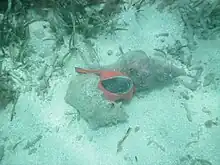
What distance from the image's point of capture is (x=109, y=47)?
3668 mm

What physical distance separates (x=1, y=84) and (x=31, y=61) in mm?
429

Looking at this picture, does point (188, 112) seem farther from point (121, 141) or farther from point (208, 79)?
point (121, 141)

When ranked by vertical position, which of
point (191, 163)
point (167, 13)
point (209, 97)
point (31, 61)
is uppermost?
point (167, 13)

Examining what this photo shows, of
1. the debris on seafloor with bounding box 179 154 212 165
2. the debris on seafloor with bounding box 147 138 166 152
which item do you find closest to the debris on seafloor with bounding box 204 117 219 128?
the debris on seafloor with bounding box 179 154 212 165

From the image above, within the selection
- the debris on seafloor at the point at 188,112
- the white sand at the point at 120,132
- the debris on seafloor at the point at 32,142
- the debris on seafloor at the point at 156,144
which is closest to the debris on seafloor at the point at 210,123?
the white sand at the point at 120,132

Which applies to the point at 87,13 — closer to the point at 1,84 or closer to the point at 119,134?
the point at 1,84

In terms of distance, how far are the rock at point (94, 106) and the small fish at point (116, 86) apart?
Result: 0.05 m

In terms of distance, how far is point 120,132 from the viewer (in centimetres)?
305

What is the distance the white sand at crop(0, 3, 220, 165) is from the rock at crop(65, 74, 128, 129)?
8 cm

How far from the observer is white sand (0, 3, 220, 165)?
2930mm

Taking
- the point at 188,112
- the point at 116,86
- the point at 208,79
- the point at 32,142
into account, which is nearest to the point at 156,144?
the point at 188,112

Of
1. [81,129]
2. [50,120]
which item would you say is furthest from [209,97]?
[50,120]

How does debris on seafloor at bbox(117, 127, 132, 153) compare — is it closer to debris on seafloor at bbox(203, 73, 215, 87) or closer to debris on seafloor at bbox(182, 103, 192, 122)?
debris on seafloor at bbox(182, 103, 192, 122)

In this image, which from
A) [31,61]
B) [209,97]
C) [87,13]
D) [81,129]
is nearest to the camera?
[81,129]
